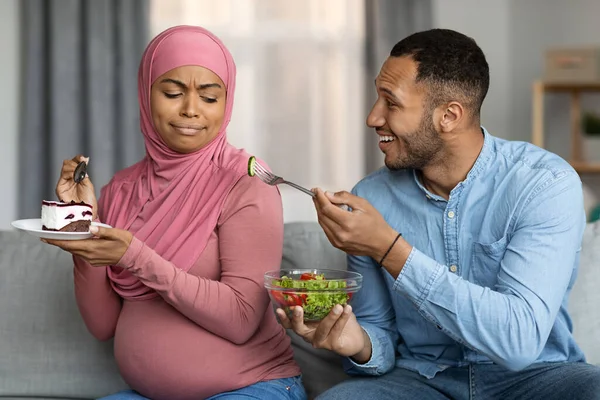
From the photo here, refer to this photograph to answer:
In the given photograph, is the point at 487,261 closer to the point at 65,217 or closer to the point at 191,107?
the point at 191,107

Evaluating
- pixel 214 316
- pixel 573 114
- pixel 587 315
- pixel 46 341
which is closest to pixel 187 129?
pixel 214 316

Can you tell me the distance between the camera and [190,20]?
16.4 feet

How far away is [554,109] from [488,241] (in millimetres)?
3862

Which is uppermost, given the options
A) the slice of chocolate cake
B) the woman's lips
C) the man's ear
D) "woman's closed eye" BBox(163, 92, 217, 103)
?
"woman's closed eye" BBox(163, 92, 217, 103)

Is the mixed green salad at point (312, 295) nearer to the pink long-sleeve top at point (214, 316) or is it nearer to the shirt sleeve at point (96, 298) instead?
the pink long-sleeve top at point (214, 316)

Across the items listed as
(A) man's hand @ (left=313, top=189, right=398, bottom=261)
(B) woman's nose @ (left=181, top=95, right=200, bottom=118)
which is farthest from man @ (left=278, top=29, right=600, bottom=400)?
(B) woman's nose @ (left=181, top=95, right=200, bottom=118)

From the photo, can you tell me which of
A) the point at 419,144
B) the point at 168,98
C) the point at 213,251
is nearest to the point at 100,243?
the point at 213,251

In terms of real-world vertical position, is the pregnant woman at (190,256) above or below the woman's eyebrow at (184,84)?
below

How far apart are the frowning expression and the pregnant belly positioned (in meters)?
0.38

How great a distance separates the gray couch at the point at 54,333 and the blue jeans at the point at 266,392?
0.82 ft

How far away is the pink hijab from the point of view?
185cm

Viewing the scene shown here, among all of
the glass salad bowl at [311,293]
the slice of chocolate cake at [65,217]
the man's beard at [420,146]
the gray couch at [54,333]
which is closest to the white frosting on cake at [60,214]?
the slice of chocolate cake at [65,217]

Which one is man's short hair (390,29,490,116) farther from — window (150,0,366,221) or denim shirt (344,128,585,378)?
window (150,0,366,221)

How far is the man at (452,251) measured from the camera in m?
1.61
